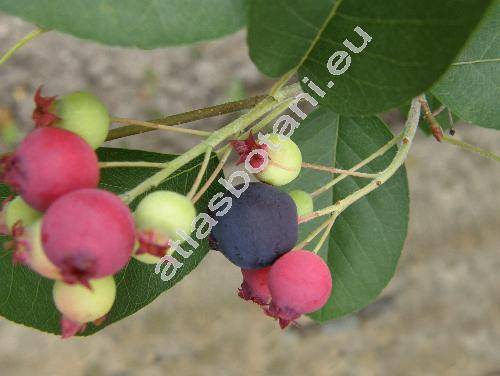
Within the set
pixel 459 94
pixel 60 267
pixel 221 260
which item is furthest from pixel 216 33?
pixel 221 260

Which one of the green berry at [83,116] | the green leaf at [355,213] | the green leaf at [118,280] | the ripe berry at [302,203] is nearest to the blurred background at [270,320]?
the green leaf at [355,213]

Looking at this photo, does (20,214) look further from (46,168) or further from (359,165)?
(359,165)

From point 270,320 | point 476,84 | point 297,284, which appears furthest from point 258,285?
point 270,320

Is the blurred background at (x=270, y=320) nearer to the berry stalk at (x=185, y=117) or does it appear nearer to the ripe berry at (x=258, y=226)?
the berry stalk at (x=185, y=117)

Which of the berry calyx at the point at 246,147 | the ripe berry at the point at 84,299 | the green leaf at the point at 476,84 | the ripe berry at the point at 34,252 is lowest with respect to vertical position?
the ripe berry at the point at 84,299

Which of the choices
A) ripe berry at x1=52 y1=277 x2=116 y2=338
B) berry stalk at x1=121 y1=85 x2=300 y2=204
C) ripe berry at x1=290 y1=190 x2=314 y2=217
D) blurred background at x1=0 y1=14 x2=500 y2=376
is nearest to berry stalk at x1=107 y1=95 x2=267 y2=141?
berry stalk at x1=121 y1=85 x2=300 y2=204

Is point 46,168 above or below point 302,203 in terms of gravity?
above
